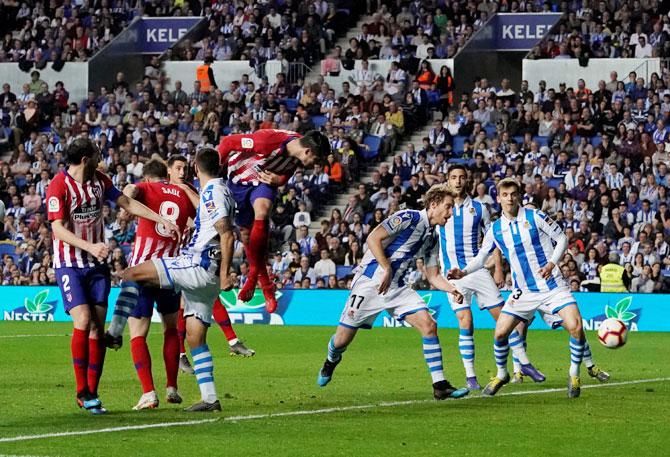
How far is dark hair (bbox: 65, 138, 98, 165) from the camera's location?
11.4 meters

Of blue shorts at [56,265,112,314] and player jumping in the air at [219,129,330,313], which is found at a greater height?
player jumping in the air at [219,129,330,313]

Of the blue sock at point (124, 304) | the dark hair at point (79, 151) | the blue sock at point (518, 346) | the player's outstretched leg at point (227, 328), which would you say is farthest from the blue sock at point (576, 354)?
the player's outstretched leg at point (227, 328)

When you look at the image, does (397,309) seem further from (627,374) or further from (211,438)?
(627,374)

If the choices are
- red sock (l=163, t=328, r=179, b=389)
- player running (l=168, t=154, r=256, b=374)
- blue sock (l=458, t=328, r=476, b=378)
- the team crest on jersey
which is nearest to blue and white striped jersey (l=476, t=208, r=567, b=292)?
blue sock (l=458, t=328, r=476, b=378)

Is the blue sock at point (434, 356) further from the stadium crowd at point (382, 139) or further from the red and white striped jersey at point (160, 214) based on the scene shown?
the stadium crowd at point (382, 139)

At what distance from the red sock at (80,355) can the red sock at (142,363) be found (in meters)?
0.47

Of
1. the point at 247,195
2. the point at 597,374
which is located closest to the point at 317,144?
the point at 247,195

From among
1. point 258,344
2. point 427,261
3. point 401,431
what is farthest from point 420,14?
point 401,431

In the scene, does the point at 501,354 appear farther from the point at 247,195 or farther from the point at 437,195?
the point at 247,195

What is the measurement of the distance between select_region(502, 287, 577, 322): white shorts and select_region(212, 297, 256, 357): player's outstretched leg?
492 cm

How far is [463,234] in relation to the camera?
592 inches

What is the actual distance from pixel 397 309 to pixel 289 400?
1354 mm

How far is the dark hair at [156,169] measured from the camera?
13188 millimetres

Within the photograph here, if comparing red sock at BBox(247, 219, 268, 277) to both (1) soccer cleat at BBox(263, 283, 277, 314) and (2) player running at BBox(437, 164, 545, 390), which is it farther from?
(2) player running at BBox(437, 164, 545, 390)
